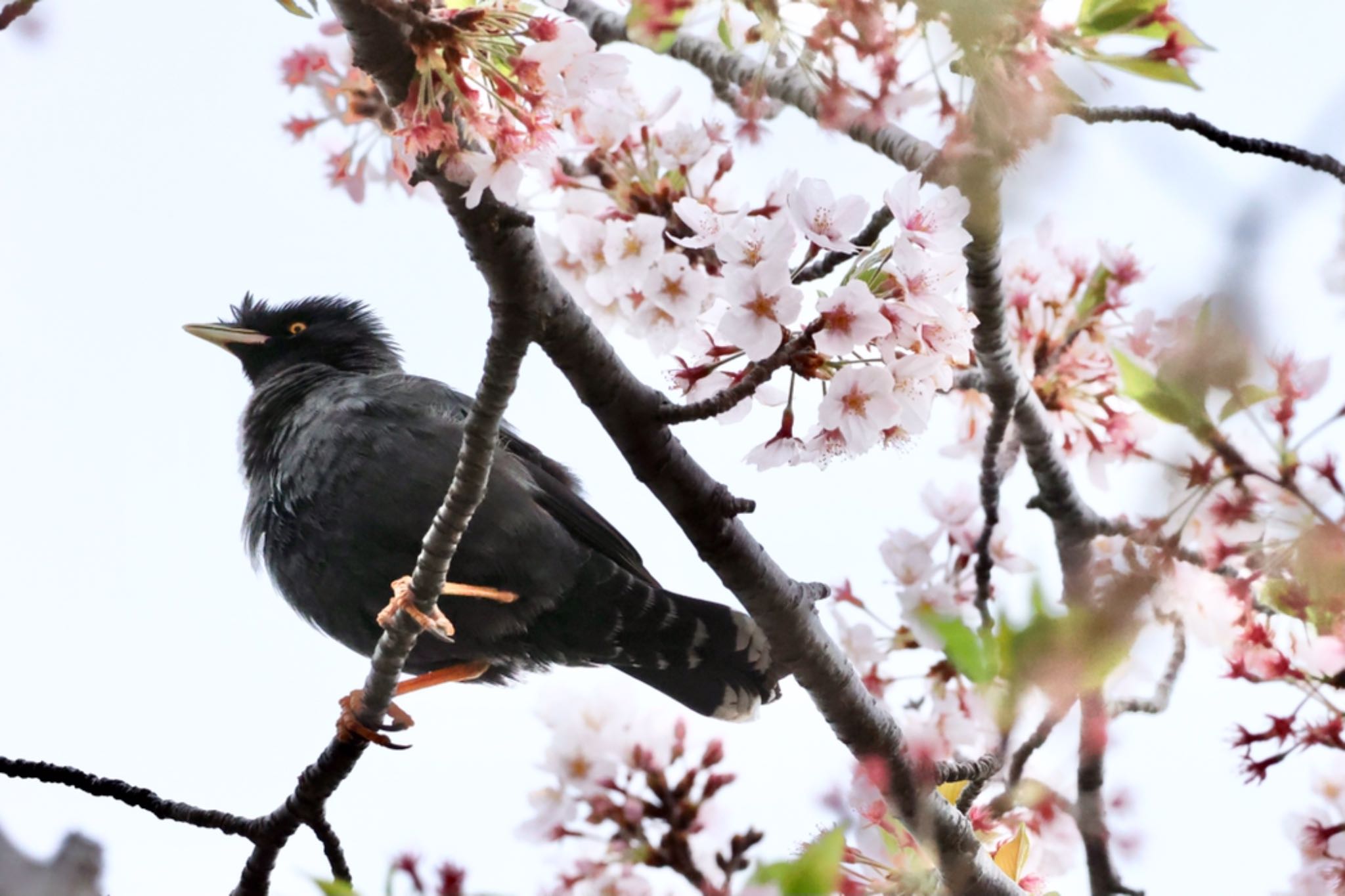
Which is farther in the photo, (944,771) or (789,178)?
(944,771)

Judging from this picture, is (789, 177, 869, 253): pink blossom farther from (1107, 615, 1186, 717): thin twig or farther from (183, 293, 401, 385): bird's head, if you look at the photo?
(183, 293, 401, 385): bird's head

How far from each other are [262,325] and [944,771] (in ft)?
11.7

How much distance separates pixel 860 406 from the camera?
8.01 ft

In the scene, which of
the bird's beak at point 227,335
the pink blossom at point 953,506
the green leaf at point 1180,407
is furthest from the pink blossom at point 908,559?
the bird's beak at point 227,335

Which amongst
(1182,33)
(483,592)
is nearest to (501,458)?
(483,592)

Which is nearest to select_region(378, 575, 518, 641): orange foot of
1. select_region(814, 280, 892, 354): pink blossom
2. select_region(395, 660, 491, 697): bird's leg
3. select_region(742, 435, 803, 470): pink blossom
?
select_region(395, 660, 491, 697): bird's leg

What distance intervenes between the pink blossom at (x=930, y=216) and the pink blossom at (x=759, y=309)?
0.78 feet

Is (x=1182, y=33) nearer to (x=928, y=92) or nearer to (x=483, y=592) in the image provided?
(x=928, y=92)

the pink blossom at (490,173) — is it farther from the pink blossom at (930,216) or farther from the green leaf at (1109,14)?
the green leaf at (1109,14)

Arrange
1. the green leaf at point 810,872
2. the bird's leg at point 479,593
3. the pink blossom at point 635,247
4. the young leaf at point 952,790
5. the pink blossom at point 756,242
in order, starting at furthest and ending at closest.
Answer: the bird's leg at point 479,593 → the pink blossom at point 635,247 → the young leaf at point 952,790 → the pink blossom at point 756,242 → the green leaf at point 810,872

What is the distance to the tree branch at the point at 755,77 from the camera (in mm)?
3480

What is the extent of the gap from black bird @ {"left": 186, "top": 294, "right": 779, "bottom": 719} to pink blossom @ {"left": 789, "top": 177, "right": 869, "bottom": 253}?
1.85 meters

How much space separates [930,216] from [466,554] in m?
2.07

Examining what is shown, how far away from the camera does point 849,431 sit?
247 cm
